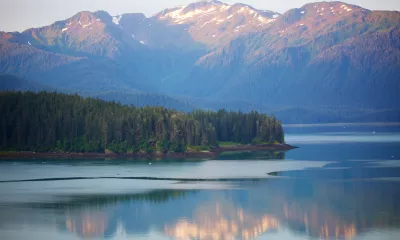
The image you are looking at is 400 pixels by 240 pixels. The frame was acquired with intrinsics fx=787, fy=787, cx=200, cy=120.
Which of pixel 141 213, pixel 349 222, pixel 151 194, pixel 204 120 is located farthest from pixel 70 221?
pixel 204 120

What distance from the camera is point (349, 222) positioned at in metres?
61.8

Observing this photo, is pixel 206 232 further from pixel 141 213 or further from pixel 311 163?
pixel 311 163

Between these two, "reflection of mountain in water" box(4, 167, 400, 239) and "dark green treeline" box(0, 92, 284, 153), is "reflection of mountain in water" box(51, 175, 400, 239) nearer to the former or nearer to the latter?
"reflection of mountain in water" box(4, 167, 400, 239)

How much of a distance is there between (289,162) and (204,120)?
127ft

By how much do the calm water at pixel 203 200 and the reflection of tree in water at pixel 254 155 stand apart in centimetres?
1399

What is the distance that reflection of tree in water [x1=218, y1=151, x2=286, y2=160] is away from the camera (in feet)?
436

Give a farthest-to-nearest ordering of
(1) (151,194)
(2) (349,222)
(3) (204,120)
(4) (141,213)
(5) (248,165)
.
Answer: (3) (204,120)
(5) (248,165)
(1) (151,194)
(4) (141,213)
(2) (349,222)

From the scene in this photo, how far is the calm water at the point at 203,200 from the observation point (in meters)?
59.2

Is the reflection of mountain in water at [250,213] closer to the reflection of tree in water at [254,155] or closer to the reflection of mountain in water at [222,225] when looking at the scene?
the reflection of mountain in water at [222,225]

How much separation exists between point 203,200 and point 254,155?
219ft

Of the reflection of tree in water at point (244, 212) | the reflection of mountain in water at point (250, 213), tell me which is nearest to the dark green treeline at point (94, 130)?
the reflection of tree in water at point (244, 212)

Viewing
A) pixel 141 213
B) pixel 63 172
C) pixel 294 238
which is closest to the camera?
pixel 294 238

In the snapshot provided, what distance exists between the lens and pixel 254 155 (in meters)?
141

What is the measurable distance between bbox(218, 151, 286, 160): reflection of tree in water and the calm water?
14.0 m
